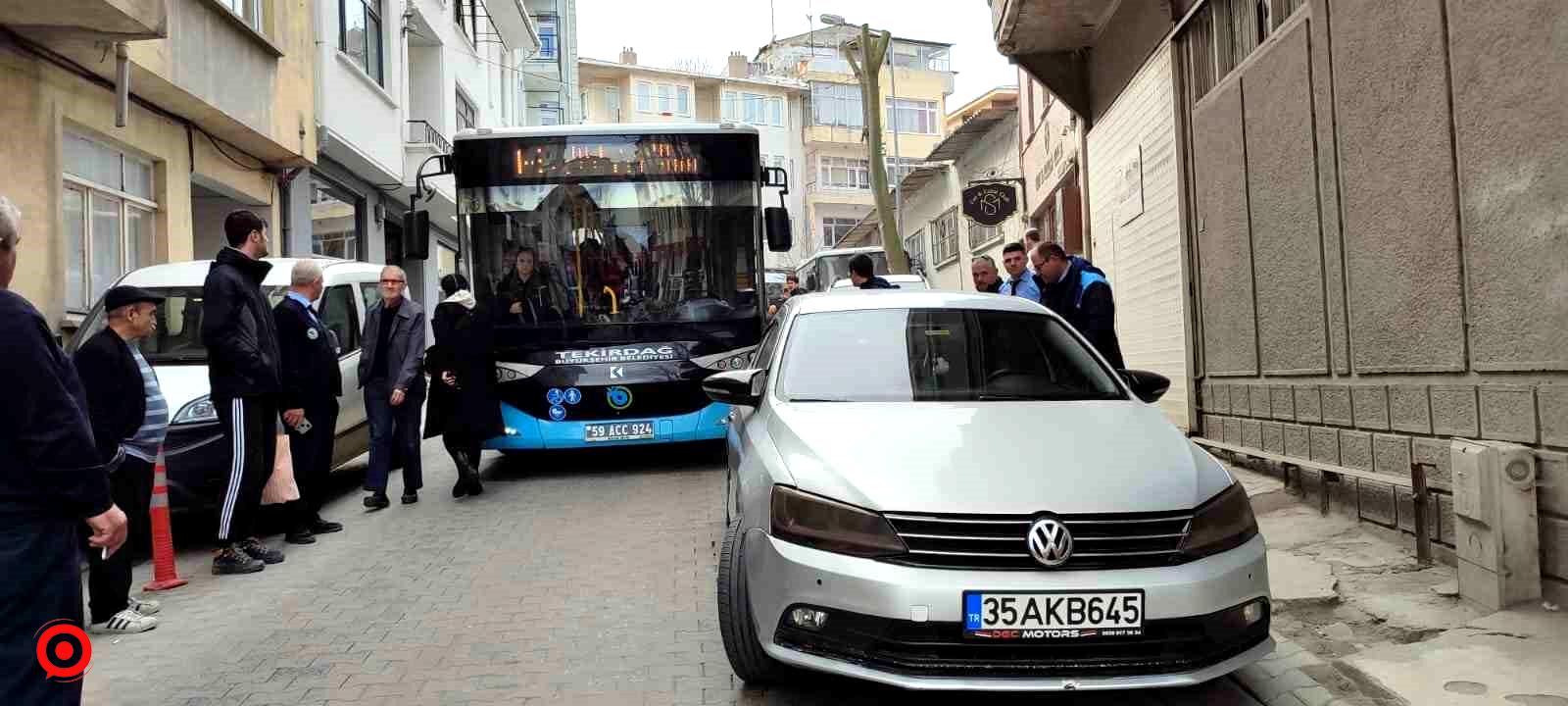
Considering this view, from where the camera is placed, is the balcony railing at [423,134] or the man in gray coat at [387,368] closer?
the man in gray coat at [387,368]

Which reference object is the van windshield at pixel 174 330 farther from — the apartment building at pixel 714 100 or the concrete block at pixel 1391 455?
the apartment building at pixel 714 100

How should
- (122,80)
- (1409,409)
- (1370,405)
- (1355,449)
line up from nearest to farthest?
1. (1409,409)
2. (1370,405)
3. (1355,449)
4. (122,80)

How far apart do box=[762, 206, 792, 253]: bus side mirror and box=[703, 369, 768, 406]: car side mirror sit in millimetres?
5395

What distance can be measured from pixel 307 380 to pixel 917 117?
57.6 m

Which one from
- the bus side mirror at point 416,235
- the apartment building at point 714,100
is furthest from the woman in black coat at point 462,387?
the apartment building at point 714,100

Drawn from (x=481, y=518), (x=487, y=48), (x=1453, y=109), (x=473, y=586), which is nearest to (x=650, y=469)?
(x=481, y=518)

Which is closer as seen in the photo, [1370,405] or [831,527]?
[831,527]

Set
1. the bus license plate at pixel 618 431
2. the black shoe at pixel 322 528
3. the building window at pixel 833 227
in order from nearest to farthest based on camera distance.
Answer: the black shoe at pixel 322 528, the bus license plate at pixel 618 431, the building window at pixel 833 227

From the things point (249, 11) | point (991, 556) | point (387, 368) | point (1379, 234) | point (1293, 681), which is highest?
point (249, 11)

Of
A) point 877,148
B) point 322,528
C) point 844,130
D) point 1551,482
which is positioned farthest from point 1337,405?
point 844,130

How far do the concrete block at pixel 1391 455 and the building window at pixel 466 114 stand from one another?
80.4 feet

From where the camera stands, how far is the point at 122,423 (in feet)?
16.8

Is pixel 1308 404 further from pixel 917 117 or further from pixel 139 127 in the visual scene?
pixel 917 117

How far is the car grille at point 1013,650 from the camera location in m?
3.67
